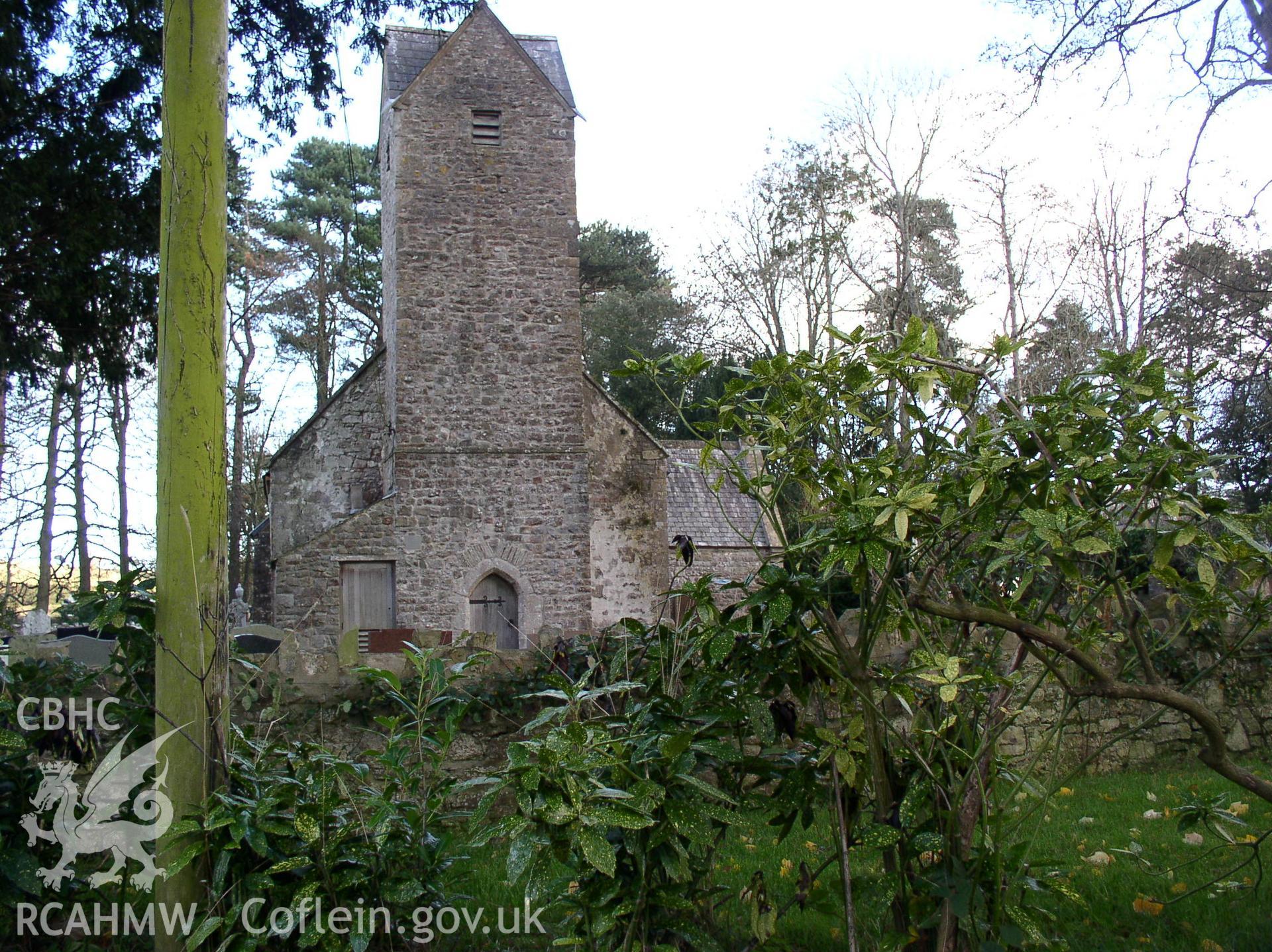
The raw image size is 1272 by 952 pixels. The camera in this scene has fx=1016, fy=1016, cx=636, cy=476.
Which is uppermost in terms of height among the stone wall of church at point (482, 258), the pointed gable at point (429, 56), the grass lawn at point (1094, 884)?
the pointed gable at point (429, 56)

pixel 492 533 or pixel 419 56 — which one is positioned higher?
pixel 419 56

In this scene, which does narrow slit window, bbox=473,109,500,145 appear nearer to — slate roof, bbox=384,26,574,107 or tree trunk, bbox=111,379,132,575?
slate roof, bbox=384,26,574,107

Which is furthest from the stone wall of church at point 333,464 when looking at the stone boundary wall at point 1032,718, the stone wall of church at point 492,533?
the stone boundary wall at point 1032,718

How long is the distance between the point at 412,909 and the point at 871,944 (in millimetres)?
1633

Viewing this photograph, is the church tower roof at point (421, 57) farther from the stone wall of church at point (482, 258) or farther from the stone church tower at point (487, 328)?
the stone wall of church at point (482, 258)

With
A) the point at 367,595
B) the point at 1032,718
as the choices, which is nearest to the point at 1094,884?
the point at 1032,718

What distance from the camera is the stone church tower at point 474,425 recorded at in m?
16.2

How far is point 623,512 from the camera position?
1808 cm

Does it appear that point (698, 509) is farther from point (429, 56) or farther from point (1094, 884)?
point (1094, 884)

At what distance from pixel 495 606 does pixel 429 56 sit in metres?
10.1

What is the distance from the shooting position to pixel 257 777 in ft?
12.0

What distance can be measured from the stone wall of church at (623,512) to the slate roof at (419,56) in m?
5.80

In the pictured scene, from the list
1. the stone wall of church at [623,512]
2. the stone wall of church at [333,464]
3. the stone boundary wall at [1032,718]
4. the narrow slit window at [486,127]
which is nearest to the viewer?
the stone boundary wall at [1032,718]

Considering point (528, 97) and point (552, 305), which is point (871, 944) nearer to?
point (552, 305)
